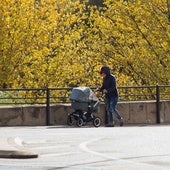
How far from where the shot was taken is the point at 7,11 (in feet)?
127

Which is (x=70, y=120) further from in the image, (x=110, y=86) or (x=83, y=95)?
(x=110, y=86)

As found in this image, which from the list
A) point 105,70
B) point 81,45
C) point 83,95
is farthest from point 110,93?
point 81,45

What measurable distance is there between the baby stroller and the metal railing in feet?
2.85

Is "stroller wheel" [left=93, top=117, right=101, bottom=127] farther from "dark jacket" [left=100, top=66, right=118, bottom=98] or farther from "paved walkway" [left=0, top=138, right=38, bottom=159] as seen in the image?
"paved walkway" [left=0, top=138, right=38, bottom=159]

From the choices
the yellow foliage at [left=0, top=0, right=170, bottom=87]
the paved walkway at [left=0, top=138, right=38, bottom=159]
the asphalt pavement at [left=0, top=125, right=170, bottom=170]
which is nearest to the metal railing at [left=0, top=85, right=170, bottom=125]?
the yellow foliage at [left=0, top=0, right=170, bottom=87]

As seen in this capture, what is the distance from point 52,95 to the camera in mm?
32906

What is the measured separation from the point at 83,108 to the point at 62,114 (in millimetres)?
920

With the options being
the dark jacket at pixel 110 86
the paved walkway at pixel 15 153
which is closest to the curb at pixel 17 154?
the paved walkway at pixel 15 153

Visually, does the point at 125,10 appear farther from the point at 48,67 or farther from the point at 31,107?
the point at 31,107

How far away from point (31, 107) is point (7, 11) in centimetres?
1640

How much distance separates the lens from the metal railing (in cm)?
2366

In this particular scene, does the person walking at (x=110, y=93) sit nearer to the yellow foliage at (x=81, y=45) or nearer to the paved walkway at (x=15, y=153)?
the paved walkway at (x=15, y=153)

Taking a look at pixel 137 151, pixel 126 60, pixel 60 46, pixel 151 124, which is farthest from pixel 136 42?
pixel 137 151

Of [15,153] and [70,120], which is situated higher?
[70,120]
